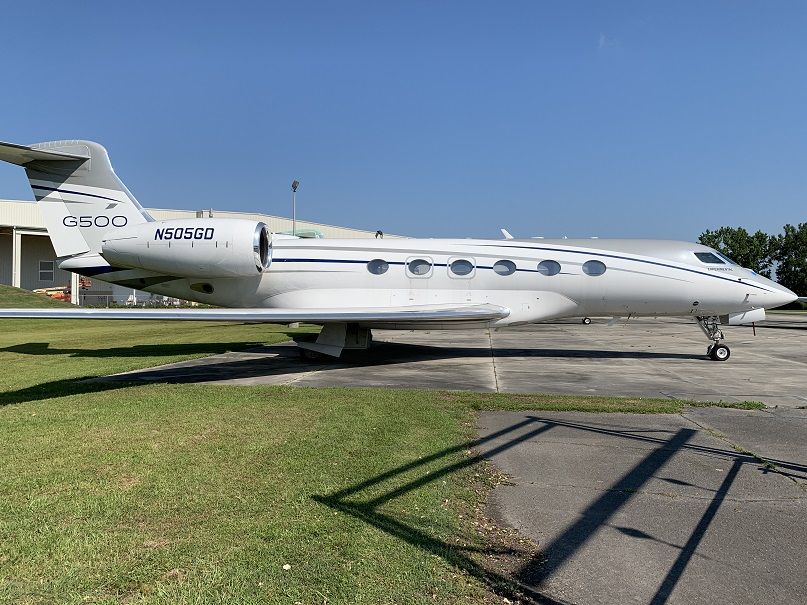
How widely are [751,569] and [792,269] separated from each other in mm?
89092

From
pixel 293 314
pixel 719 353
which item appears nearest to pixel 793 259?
pixel 719 353

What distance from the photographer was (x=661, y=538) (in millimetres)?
3629

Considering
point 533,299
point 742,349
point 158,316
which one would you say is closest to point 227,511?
point 158,316

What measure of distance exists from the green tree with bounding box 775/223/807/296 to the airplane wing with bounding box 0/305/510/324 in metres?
79.0

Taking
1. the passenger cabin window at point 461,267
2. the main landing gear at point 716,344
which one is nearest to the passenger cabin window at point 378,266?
the passenger cabin window at point 461,267

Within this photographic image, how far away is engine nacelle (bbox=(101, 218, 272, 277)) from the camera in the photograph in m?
12.3

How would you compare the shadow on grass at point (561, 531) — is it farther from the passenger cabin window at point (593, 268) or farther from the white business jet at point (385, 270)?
the passenger cabin window at point (593, 268)

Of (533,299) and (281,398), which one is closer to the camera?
(281,398)

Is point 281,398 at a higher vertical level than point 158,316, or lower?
lower

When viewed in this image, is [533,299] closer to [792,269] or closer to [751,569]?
[751,569]

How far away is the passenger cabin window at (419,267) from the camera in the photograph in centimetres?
1324

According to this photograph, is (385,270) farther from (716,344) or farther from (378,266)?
(716,344)

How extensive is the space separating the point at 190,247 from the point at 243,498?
9341 mm

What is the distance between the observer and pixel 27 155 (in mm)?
12133
